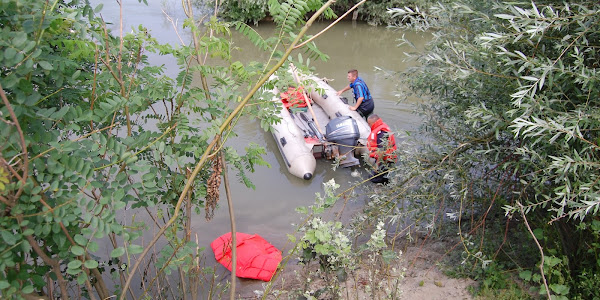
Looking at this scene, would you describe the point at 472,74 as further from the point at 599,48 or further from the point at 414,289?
the point at 414,289

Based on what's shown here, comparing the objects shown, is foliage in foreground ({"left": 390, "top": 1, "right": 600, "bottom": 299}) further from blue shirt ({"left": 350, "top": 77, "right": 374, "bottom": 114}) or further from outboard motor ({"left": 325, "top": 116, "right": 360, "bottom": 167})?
blue shirt ({"left": 350, "top": 77, "right": 374, "bottom": 114})

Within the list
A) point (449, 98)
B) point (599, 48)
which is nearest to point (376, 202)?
point (449, 98)

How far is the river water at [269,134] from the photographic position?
6543 millimetres

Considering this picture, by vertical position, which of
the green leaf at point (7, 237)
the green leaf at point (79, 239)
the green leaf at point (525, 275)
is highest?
the green leaf at point (7, 237)

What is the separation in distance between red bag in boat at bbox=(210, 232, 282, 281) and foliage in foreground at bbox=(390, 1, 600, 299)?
1913mm

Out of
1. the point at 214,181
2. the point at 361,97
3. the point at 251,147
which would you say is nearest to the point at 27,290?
the point at 214,181

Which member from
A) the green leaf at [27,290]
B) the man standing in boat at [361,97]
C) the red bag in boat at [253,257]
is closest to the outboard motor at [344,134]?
the man standing in boat at [361,97]

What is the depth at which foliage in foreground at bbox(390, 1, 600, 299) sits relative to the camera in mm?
3240

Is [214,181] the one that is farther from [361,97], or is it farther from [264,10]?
[264,10]

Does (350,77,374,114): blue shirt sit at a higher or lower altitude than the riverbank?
lower

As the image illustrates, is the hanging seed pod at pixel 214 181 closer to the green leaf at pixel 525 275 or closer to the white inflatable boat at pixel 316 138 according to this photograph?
the green leaf at pixel 525 275

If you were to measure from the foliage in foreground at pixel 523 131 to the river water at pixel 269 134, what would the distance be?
770mm

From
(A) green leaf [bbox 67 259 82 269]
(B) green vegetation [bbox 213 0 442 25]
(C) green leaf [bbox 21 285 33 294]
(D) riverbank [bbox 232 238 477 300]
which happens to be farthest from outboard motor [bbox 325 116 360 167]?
(B) green vegetation [bbox 213 0 442 25]

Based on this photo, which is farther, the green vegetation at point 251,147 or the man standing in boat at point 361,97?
the man standing in boat at point 361,97
